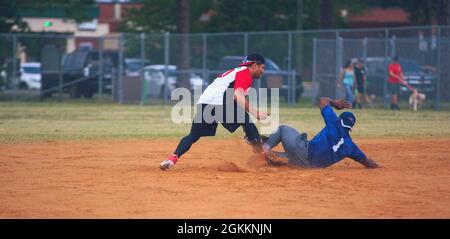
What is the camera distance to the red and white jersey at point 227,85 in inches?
493

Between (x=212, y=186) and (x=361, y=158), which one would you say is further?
(x=361, y=158)

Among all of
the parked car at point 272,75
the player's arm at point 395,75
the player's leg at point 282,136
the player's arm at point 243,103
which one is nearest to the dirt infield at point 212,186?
the player's leg at point 282,136

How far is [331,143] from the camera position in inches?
491

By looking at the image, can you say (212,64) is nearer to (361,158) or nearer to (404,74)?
(404,74)

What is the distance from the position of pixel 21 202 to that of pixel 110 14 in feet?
226

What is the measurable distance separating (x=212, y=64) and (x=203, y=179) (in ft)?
89.8

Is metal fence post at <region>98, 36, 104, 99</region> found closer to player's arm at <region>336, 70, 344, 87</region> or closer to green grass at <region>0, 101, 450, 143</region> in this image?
green grass at <region>0, 101, 450, 143</region>

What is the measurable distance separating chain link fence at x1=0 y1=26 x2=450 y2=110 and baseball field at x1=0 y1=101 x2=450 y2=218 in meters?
11.7

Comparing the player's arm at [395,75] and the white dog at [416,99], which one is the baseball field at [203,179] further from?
the player's arm at [395,75]

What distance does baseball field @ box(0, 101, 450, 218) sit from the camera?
9438mm

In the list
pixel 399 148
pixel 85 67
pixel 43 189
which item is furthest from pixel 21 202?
pixel 85 67

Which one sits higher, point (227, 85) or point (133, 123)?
point (227, 85)

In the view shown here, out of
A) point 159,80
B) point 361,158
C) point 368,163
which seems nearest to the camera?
point 361,158

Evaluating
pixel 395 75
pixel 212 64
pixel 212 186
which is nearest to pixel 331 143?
pixel 212 186
